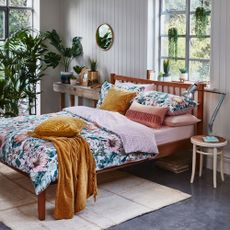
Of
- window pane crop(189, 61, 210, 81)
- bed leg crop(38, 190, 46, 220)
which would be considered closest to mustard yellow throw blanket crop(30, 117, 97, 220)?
bed leg crop(38, 190, 46, 220)

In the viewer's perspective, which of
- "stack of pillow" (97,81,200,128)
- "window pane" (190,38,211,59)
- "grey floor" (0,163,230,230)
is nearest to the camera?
"grey floor" (0,163,230,230)

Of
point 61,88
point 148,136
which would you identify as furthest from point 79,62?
point 148,136

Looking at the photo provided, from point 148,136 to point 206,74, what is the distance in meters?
1.37

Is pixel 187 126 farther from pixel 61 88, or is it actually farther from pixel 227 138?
pixel 61 88

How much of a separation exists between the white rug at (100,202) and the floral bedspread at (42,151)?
0.99 feet

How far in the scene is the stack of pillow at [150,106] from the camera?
15.9 feet

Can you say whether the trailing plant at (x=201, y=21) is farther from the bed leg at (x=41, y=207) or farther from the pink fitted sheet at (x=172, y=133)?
the bed leg at (x=41, y=207)

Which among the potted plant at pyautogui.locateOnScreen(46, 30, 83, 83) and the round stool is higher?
the potted plant at pyautogui.locateOnScreen(46, 30, 83, 83)

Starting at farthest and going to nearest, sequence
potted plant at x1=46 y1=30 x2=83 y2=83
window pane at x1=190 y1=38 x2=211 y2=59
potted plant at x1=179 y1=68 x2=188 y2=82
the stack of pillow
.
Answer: potted plant at x1=46 y1=30 x2=83 y2=83
potted plant at x1=179 y1=68 x2=188 y2=82
window pane at x1=190 y1=38 x2=211 y2=59
the stack of pillow

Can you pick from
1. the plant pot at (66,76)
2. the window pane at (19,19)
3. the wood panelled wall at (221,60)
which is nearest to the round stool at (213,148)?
the wood panelled wall at (221,60)

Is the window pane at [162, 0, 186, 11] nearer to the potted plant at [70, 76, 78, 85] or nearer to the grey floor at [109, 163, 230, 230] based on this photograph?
the potted plant at [70, 76, 78, 85]

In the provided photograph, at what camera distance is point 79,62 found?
23.6 feet

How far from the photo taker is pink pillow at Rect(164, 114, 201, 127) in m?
4.86

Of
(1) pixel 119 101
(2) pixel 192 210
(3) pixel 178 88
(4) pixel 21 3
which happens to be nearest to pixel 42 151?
(2) pixel 192 210
